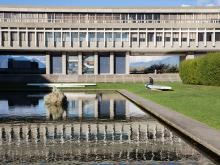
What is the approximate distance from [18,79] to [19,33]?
12.3 metres

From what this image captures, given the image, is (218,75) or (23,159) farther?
(218,75)

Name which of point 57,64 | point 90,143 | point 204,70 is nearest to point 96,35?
point 57,64

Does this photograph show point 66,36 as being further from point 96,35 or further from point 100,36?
point 100,36

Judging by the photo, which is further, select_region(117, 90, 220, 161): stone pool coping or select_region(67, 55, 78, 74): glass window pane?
select_region(67, 55, 78, 74): glass window pane

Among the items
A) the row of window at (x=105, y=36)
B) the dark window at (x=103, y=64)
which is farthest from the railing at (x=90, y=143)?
the dark window at (x=103, y=64)

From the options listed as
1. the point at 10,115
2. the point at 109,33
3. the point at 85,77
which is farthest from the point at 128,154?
the point at 109,33

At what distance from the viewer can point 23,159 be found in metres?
12.9

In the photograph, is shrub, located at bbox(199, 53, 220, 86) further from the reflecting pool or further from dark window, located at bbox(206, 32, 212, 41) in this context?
dark window, located at bbox(206, 32, 212, 41)

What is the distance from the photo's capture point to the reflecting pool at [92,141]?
42.6 ft

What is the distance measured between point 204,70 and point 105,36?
36660 millimetres

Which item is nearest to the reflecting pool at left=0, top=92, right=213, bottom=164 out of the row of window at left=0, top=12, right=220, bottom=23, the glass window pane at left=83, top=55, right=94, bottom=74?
the glass window pane at left=83, top=55, right=94, bottom=74

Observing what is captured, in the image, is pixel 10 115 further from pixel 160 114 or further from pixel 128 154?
pixel 128 154

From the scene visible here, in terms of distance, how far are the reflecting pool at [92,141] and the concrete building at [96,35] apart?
62257mm

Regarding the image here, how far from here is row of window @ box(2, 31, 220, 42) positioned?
85.9 metres
